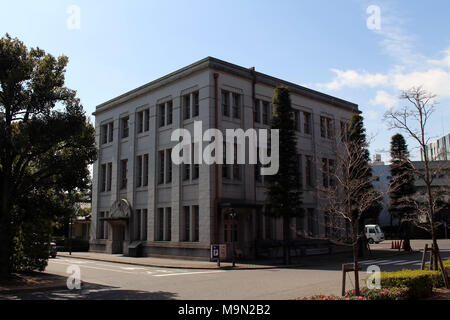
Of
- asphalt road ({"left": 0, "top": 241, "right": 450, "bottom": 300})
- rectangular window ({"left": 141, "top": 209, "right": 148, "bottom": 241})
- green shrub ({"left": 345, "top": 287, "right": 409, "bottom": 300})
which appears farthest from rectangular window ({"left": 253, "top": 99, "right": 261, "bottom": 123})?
green shrub ({"left": 345, "top": 287, "right": 409, "bottom": 300})

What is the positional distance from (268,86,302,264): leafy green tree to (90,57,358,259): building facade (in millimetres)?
1206

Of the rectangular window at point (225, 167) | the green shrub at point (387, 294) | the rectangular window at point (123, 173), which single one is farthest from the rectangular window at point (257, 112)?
the green shrub at point (387, 294)

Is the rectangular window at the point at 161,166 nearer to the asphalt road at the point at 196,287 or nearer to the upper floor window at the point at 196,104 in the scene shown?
the upper floor window at the point at 196,104

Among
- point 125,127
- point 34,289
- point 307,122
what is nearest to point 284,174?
point 307,122

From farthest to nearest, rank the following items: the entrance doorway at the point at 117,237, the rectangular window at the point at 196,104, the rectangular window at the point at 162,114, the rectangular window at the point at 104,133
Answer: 1. the rectangular window at the point at 104,133
2. the entrance doorway at the point at 117,237
3. the rectangular window at the point at 162,114
4. the rectangular window at the point at 196,104

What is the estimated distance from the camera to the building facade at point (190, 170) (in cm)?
2758

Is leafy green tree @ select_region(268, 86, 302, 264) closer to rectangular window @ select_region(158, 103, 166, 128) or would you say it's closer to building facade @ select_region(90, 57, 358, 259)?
building facade @ select_region(90, 57, 358, 259)

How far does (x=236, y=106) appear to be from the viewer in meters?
29.7

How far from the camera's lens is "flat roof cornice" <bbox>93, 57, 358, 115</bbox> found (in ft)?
93.1

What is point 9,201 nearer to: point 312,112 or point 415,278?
point 415,278

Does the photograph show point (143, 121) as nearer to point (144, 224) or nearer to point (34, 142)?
point (144, 224)

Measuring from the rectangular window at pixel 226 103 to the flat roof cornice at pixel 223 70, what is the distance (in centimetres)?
166
